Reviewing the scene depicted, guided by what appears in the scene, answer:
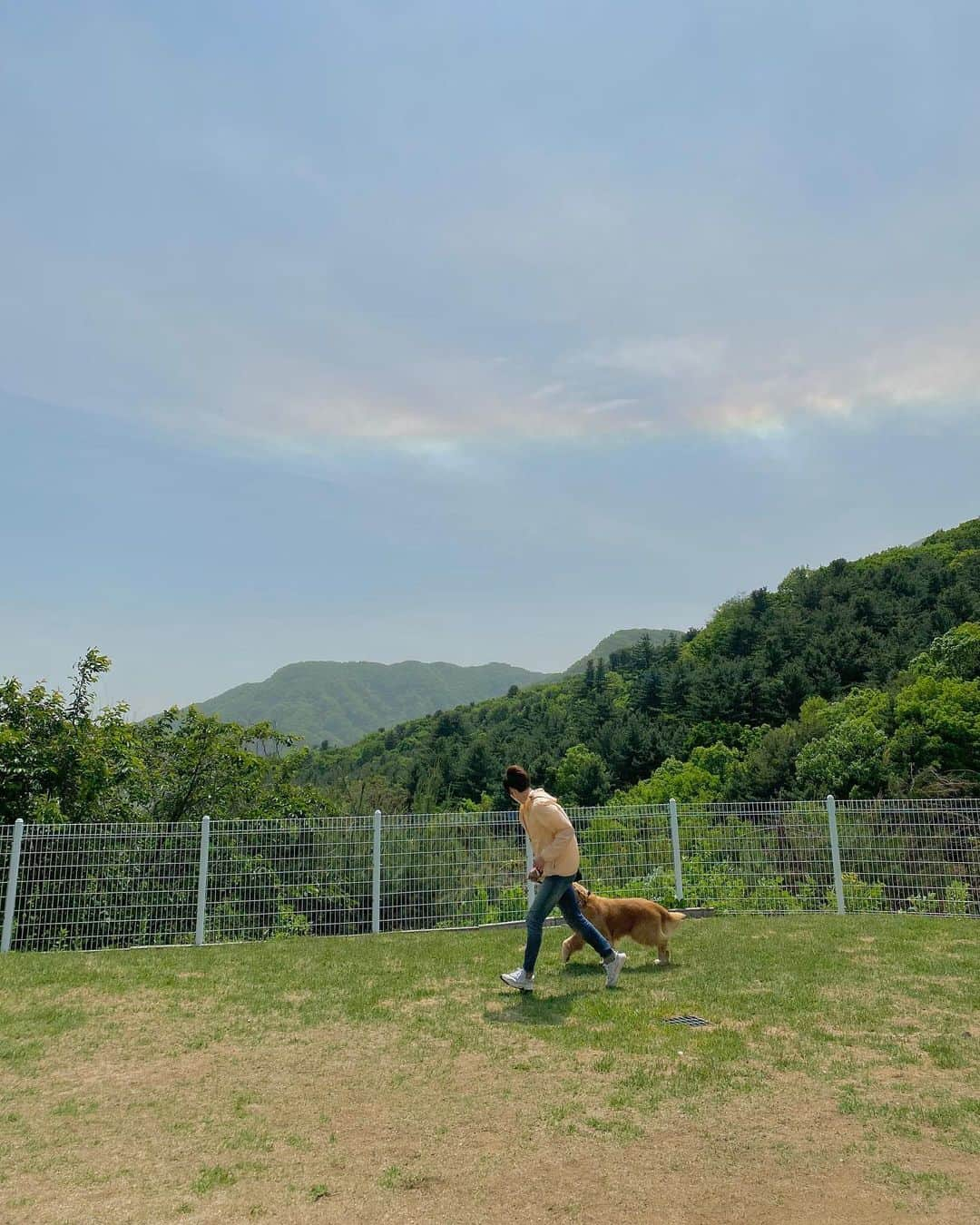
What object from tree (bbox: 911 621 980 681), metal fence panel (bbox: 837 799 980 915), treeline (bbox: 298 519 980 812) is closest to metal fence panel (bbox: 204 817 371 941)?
metal fence panel (bbox: 837 799 980 915)

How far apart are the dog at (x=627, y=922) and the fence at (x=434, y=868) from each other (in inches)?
127

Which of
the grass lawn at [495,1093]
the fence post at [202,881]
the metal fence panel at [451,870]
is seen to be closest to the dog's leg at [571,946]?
the grass lawn at [495,1093]

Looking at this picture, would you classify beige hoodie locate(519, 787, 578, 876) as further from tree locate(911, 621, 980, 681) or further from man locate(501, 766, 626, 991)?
tree locate(911, 621, 980, 681)

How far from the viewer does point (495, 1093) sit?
4320 mm

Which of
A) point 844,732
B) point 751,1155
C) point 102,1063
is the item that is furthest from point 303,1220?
point 844,732

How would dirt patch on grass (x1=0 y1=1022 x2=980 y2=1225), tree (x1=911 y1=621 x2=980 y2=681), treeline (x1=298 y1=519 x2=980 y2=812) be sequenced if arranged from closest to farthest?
1. dirt patch on grass (x1=0 y1=1022 x2=980 y2=1225)
2. treeline (x1=298 y1=519 x2=980 y2=812)
3. tree (x1=911 y1=621 x2=980 y2=681)

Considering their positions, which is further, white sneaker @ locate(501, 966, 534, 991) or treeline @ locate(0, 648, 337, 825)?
treeline @ locate(0, 648, 337, 825)

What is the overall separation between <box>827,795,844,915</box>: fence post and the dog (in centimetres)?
434

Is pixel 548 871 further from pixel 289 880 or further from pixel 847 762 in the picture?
pixel 847 762

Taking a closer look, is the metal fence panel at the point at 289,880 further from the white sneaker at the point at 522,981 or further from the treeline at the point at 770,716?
the treeline at the point at 770,716

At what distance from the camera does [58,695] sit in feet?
40.5

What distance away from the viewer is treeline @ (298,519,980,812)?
3088 centimetres

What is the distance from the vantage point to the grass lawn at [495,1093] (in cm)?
327

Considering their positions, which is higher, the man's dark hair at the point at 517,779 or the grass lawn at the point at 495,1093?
the man's dark hair at the point at 517,779
